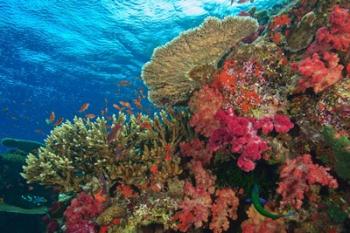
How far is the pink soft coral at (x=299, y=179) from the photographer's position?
4535 millimetres

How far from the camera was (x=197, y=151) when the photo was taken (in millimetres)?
5996

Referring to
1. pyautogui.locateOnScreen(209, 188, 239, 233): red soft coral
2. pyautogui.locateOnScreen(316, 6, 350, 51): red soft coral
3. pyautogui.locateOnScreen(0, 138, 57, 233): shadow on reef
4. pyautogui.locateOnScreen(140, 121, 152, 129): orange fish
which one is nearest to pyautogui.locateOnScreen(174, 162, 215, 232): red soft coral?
pyautogui.locateOnScreen(209, 188, 239, 233): red soft coral

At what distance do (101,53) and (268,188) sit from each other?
25.6m

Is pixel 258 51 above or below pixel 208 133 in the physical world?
above

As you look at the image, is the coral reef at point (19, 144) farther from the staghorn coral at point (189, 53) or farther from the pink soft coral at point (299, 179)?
the pink soft coral at point (299, 179)

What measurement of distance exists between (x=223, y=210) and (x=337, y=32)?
3472 mm

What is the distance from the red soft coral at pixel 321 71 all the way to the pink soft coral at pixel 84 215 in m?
4.54

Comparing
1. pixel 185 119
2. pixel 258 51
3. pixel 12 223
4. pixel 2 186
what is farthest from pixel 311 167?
pixel 2 186

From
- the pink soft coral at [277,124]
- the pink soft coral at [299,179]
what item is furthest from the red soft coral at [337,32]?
the pink soft coral at [299,179]

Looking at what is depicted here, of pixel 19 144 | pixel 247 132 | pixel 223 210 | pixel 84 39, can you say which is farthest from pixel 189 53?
pixel 84 39

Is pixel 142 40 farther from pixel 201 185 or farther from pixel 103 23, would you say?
pixel 201 185

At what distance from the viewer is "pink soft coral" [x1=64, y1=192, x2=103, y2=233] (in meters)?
6.21

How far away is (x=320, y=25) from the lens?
5.83 metres

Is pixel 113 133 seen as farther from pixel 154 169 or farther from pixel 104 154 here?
pixel 154 169
